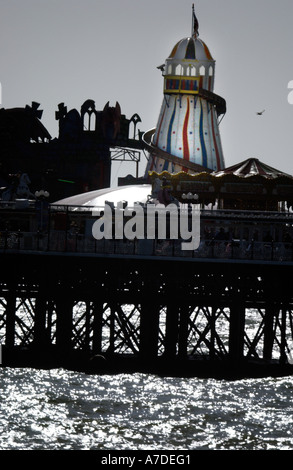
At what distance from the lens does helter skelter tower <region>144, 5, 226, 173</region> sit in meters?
116

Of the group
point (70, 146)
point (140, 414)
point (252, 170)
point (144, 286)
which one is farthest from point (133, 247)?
point (70, 146)

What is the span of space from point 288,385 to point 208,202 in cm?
2461

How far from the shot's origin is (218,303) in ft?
191

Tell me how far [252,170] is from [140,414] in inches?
1138

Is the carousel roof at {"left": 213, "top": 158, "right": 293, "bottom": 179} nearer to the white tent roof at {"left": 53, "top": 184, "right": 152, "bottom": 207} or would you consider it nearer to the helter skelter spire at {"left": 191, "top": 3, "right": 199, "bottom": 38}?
the white tent roof at {"left": 53, "top": 184, "right": 152, "bottom": 207}

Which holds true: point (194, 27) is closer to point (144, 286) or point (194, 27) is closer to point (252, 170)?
point (252, 170)

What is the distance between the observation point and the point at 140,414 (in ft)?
156

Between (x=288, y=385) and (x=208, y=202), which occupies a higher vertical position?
(x=208, y=202)

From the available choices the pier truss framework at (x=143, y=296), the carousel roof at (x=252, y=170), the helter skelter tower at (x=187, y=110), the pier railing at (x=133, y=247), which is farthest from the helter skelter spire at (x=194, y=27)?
the pier truss framework at (x=143, y=296)

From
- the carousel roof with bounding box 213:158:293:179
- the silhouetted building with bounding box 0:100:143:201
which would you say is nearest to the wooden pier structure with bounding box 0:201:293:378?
the carousel roof with bounding box 213:158:293:179

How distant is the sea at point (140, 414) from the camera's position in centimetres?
4256

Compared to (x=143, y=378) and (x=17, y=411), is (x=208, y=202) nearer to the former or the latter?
(x=143, y=378)
